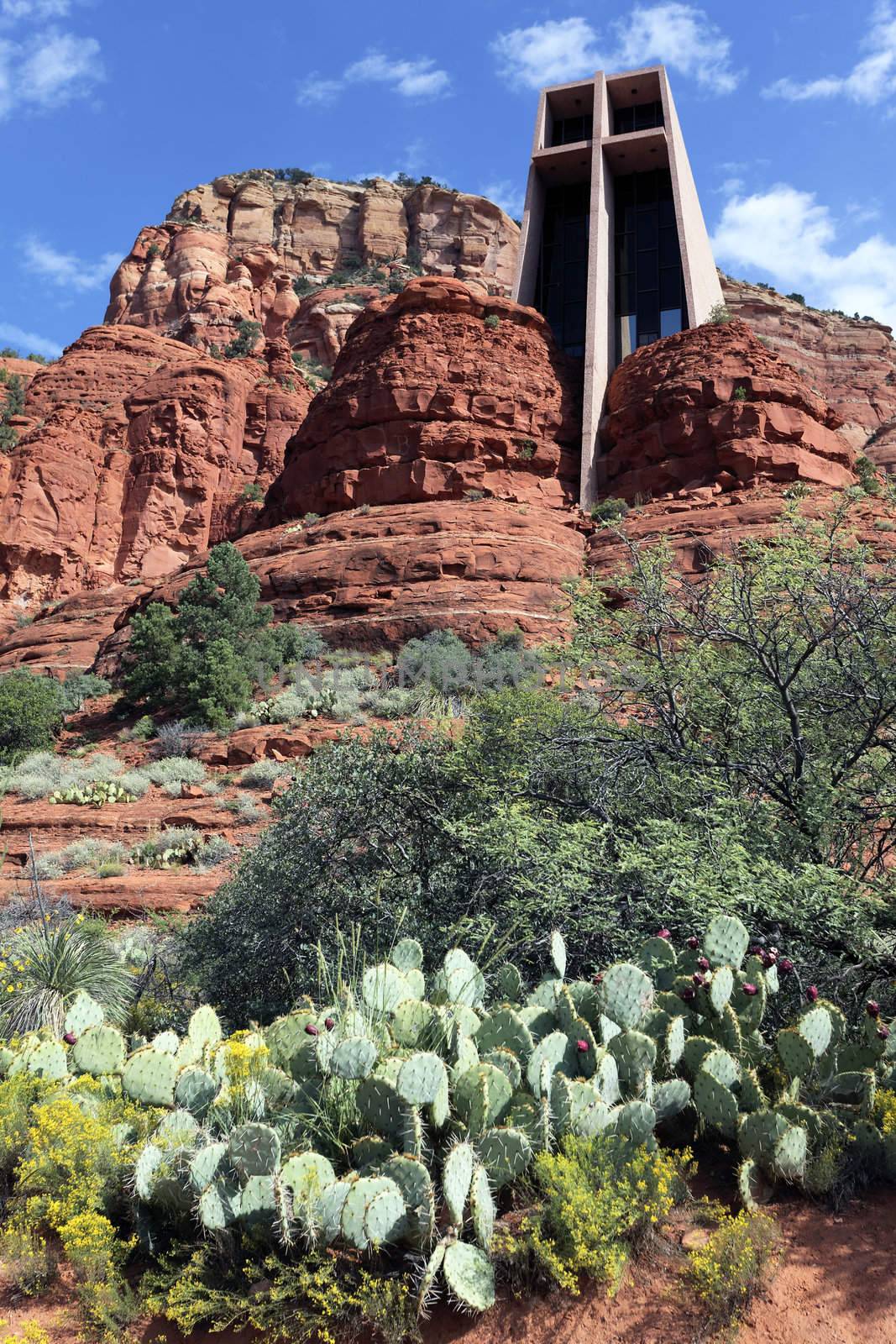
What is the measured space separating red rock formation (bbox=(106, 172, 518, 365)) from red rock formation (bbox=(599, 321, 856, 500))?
3241cm

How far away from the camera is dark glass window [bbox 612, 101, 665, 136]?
37.6 metres

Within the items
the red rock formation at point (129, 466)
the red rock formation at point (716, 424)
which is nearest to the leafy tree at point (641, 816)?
the red rock formation at point (716, 424)

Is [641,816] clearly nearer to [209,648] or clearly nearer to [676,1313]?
Answer: [676,1313]

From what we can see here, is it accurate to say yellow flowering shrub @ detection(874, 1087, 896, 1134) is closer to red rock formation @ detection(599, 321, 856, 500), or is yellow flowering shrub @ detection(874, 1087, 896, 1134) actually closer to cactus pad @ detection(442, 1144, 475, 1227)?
cactus pad @ detection(442, 1144, 475, 1227)

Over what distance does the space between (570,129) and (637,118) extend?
2734mm

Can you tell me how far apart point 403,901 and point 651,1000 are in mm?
2939

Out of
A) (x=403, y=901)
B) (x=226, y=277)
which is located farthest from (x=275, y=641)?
(x=226, y=277)

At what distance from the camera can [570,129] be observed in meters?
38.2

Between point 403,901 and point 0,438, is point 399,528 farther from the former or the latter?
point 0,438

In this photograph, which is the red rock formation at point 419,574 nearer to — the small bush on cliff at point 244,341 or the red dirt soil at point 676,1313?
the red dirt soil at point 676,1313

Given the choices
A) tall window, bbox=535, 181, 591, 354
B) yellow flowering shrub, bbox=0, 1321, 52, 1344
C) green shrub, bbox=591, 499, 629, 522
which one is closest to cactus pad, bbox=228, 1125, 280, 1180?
yellow flowering shrub, bbox=0, 1321, 52, 1344

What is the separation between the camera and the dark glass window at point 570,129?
37.9 meters

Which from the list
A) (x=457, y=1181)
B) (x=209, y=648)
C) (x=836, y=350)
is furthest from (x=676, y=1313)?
(x=836, y=350)

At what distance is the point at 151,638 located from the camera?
23.2m
